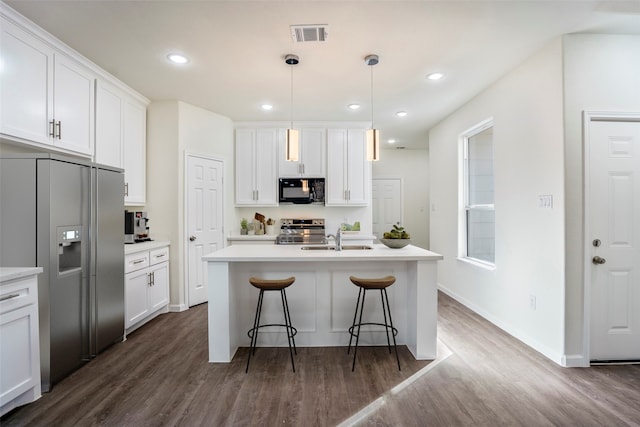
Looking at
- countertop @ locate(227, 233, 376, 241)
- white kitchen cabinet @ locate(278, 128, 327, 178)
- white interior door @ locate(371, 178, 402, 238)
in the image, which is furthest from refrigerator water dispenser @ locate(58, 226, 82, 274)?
white interior door @ locate(371, 178, 402, 238)

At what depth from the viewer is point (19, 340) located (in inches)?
73.9

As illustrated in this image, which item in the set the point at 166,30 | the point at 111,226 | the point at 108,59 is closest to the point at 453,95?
the point at 166,30

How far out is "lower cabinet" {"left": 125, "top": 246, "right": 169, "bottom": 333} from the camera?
10.2 ft

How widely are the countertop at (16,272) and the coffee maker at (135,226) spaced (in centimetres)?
147

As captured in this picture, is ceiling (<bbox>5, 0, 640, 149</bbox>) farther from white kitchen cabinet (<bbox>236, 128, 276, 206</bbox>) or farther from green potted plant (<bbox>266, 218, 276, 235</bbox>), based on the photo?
green potted plant (<bbox>266, 218, 276, 235</bbox>)

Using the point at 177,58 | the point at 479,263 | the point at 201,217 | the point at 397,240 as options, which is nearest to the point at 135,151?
the point at 201,217

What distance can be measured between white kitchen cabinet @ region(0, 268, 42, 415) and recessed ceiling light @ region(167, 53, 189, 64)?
2057 millimetres

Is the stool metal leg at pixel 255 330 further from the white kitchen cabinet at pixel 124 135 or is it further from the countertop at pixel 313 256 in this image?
the white kitchen cabinet at pixel 124 135

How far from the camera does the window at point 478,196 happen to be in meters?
3.69

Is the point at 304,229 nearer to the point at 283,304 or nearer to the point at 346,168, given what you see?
the point at 346,168

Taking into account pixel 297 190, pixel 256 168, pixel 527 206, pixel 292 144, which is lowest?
pixel 527 206

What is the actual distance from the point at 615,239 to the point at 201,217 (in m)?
4.50

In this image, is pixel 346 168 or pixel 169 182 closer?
pixel 169 182

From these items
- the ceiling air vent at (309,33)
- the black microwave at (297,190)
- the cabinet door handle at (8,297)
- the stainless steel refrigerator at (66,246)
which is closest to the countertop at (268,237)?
the black microwave at (297,190)
